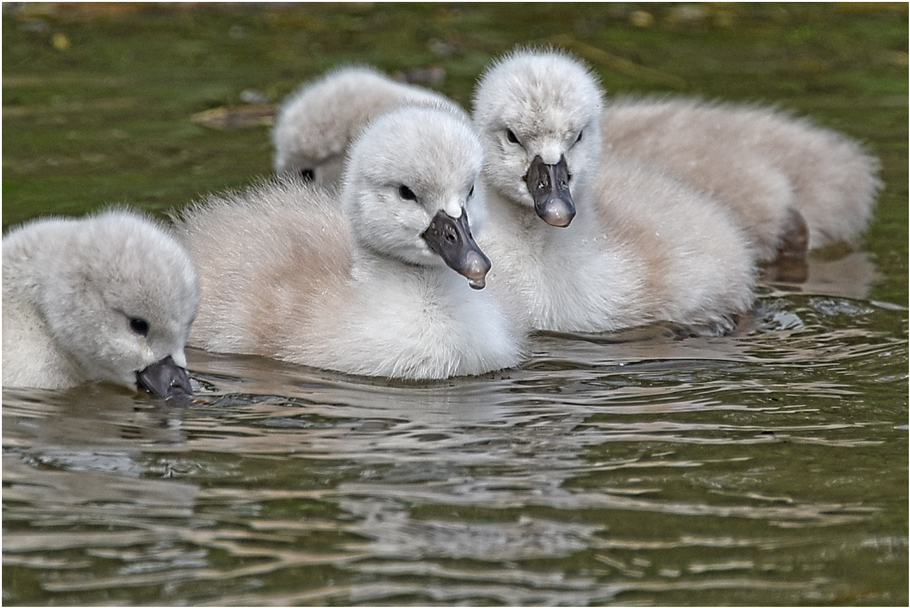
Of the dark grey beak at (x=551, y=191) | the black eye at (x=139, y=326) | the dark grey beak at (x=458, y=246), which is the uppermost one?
the dark grey beak at (x=551, y=191)

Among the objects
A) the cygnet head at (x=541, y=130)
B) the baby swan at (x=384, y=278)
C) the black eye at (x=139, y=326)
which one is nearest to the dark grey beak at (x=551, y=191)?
the cygnet head at (x=541, y=130)

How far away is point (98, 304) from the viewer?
488cm

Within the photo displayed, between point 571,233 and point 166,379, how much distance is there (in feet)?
5.86

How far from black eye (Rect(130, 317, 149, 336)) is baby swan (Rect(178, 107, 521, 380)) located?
638 mm

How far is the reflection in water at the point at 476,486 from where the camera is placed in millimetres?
3695

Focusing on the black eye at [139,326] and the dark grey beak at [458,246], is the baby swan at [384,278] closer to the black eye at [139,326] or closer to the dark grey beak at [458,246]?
the dark grey beak at [458,246]

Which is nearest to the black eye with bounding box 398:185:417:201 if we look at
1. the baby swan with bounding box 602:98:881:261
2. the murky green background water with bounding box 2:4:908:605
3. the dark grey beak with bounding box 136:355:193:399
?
the murky green background water with bounding box 2:4:908:605

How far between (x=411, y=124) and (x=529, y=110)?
29.9 inches

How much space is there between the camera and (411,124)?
17.0 feet

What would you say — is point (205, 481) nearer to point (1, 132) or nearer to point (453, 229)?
point (453, 229)

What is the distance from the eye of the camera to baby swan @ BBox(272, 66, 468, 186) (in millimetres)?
7406

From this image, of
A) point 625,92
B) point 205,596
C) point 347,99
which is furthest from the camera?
point 625,92

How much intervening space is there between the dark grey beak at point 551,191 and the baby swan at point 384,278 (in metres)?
0.35

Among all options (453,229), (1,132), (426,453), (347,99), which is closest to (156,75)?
(1,132)
